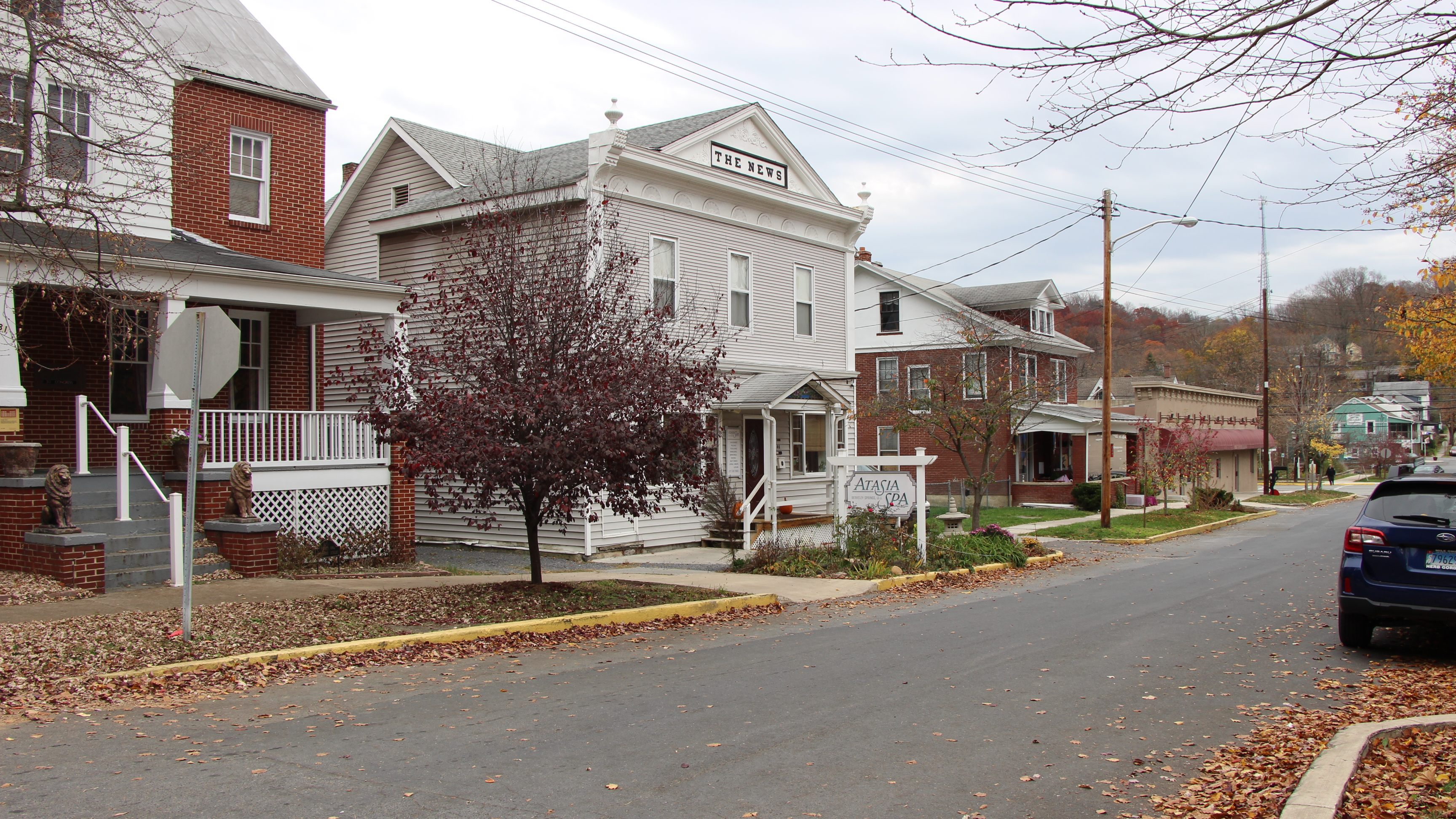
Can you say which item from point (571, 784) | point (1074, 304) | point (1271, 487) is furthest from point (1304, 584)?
point (1074, 304)

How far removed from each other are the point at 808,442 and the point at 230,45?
578 inches

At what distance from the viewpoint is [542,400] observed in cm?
1113

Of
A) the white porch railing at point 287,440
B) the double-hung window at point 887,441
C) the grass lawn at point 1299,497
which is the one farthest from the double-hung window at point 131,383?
the grass lawn at point 1299,497

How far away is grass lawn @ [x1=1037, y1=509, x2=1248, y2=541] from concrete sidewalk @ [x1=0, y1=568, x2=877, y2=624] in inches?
478

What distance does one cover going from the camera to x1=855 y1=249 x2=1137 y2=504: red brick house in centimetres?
3800

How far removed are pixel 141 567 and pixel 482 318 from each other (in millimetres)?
5560

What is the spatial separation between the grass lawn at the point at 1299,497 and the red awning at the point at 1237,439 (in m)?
2.56

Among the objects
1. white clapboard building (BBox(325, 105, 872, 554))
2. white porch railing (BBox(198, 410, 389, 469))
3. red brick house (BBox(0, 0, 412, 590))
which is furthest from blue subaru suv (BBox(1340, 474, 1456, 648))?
red brick house (BBox(0, 0, 412, 590))

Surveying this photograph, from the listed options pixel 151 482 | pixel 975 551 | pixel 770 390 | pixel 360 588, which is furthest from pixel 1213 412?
pixel 151 482

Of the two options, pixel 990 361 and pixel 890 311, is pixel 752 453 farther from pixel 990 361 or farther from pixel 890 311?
pixel 890 311

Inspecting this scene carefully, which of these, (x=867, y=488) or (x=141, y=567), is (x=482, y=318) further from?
(x=867, y=488)

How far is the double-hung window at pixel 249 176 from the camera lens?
18.8m

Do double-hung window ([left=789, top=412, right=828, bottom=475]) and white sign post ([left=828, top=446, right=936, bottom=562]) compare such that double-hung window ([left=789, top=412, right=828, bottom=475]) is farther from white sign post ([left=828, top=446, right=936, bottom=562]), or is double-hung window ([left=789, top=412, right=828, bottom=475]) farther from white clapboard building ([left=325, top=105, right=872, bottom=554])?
white sign post ([left=828, top=446, right=936, bottom=562])

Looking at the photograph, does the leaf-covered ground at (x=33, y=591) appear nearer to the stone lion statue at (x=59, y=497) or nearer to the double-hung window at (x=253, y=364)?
the stone lion statue at (x=59, y=497)
